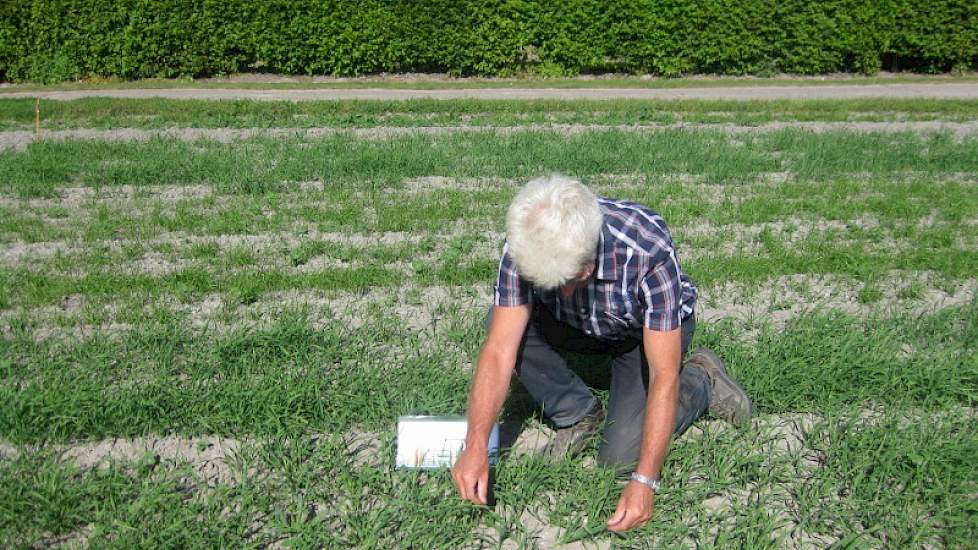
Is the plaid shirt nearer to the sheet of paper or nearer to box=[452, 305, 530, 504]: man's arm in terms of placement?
box=[452, 305, 530, 504]: man's arm

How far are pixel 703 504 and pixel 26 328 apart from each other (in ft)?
12.6

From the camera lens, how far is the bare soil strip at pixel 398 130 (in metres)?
10.7

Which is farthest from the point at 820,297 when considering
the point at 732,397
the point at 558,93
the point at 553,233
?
the point at 558,93

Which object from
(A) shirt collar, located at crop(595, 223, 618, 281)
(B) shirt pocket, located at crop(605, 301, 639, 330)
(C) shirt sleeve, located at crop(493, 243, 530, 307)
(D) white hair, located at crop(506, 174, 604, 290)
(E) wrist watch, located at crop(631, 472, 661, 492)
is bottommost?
Result: (E) wrist watch, located at crop(631, 472, 661, 492)

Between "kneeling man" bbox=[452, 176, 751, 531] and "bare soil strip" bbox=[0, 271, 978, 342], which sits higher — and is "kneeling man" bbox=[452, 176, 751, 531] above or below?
above

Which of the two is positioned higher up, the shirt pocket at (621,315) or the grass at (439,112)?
the shirt pocket at (621,315)

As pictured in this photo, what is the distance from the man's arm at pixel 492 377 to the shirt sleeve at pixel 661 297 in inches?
19.0

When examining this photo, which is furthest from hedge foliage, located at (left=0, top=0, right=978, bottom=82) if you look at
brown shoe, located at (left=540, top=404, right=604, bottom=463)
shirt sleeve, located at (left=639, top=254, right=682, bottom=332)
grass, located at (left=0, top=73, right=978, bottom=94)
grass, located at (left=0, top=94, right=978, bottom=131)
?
shirt sleeve, located at (left=639, top=254, right=682, bottom=332)

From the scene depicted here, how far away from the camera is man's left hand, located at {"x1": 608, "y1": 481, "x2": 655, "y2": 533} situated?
317 centimetres

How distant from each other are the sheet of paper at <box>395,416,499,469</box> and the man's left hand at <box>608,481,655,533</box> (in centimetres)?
74

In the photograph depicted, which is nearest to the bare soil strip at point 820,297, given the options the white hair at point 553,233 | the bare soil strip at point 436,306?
the bare soil strip at point 436,306

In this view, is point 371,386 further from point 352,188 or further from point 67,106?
point 67,106

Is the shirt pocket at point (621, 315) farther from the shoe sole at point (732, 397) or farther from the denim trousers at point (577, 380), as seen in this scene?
the shoe sole at point (732, 397)

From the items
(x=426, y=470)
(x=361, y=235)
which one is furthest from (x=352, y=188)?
(x=426, y=470)
